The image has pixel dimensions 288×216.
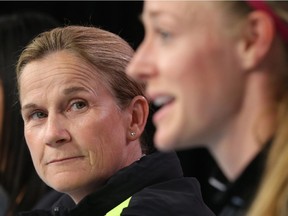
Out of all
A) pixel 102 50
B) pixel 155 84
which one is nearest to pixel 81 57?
pixel 102 50

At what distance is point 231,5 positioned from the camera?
1.80 m

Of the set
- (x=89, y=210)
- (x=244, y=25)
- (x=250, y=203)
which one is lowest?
(x=89, y=210)

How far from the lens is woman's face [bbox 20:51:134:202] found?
2650 millimetres

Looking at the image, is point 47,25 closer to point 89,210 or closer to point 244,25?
point 89,210

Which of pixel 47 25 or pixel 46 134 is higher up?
pixel 46 134

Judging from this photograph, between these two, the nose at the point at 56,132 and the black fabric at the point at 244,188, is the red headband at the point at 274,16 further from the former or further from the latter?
the nose at the point at 56,132

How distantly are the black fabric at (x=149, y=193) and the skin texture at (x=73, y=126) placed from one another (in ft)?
0.28

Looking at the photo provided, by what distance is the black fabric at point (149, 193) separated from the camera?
2.49 meters

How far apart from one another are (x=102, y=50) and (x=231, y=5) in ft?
3.28

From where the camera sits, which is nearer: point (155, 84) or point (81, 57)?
point (155, 84)

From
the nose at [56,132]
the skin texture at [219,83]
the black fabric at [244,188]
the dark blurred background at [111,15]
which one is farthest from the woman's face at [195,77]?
the dark blurred background at [111,15]

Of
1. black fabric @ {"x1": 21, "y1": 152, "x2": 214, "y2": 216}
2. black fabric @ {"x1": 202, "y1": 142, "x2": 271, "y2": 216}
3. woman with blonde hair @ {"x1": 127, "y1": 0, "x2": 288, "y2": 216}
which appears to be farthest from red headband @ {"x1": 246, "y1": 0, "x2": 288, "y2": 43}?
black fabric @ {"x1": 21, "y1": 152, "x2": 214, "y2": 216}

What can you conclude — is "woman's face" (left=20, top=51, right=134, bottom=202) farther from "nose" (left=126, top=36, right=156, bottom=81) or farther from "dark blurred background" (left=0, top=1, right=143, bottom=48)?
"dark blurred background" (left=0, top=1, right=143, bottom=48)

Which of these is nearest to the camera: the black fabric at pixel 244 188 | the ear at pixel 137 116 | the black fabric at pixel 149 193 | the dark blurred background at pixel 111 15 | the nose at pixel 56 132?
the black fabric at pixel 244 188
